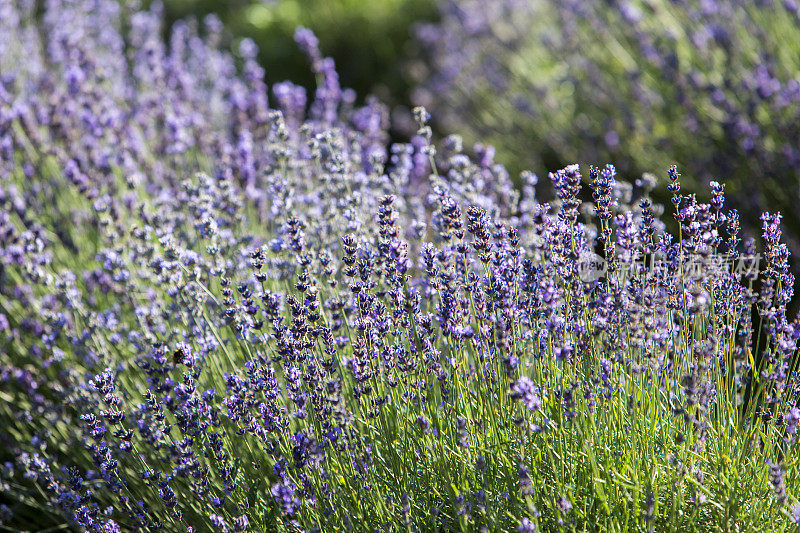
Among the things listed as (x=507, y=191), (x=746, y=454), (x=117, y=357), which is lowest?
(x=746, y=454)

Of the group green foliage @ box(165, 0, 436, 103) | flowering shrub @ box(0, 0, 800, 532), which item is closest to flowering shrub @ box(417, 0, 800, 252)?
green foliage @ box(165, 0, 436, 103)

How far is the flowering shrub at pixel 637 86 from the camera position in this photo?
390cm

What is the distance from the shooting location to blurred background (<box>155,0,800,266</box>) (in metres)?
3.94

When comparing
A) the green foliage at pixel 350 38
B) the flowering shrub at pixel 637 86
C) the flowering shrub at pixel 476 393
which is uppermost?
the green foliage at pixel 350 38

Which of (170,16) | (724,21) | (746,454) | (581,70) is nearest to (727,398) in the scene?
(746,454)

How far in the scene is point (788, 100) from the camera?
12.2 ft

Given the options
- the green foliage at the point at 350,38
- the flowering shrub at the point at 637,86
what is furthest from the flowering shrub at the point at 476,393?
the green foliage at the point at 350,38

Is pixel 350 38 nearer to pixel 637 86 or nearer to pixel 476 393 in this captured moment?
pixel 637 86

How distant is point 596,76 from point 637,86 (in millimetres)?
420

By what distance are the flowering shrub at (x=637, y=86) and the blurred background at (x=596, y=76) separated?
0.04ft

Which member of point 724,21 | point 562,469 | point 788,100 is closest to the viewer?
point 562,469

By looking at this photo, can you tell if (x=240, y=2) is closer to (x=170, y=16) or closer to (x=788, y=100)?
(x=170, y=16)

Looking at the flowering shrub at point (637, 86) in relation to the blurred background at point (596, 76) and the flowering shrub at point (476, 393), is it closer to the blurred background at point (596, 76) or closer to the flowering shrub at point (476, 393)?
the blurred background at point (596, 76)

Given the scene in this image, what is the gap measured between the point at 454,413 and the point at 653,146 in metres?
2.97
